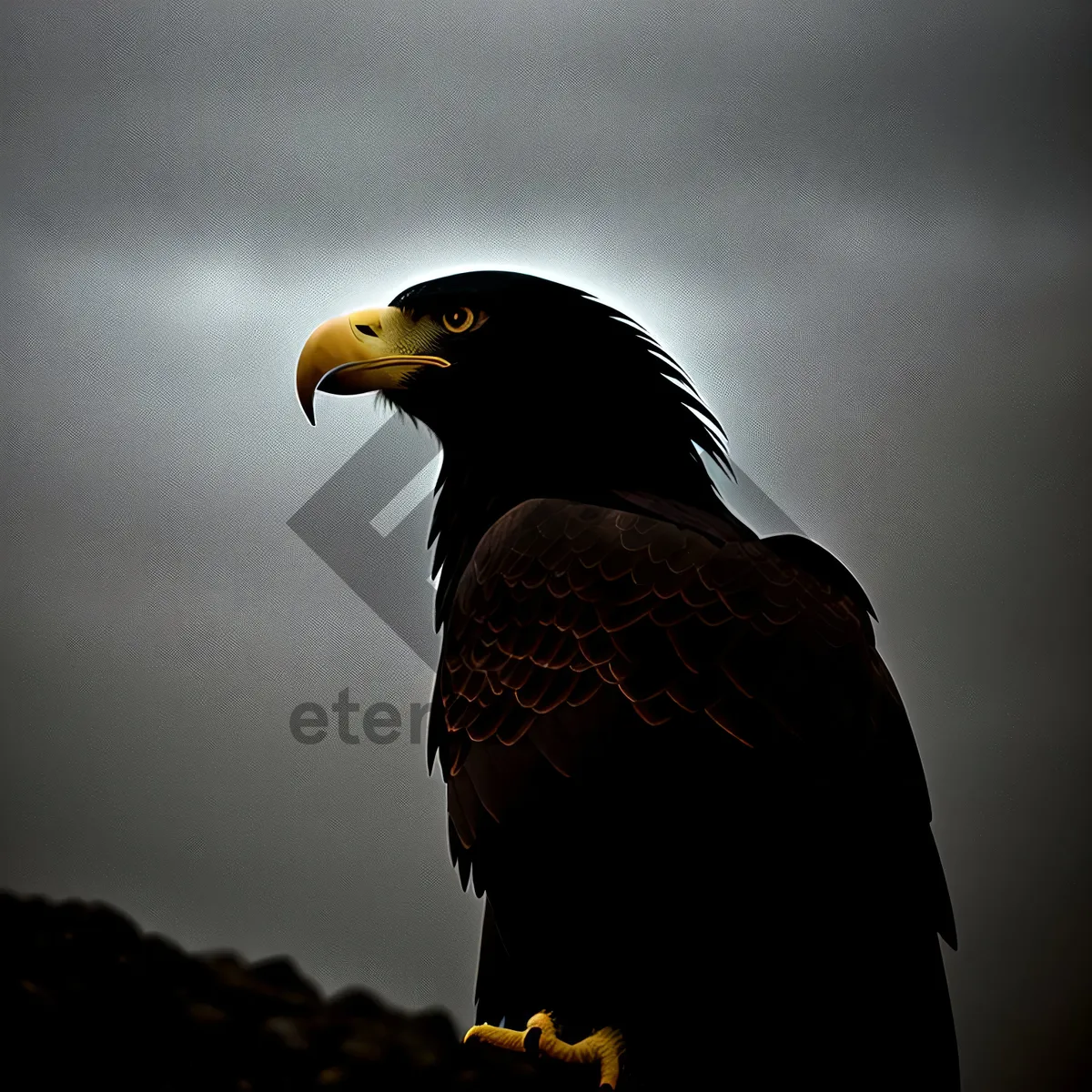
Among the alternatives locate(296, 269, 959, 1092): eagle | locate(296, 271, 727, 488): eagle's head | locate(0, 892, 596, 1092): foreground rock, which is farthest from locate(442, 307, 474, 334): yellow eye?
locate(0, 892, 596, 1092): foreground rock

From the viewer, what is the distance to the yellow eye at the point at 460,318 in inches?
65.3

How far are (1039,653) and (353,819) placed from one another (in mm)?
1496

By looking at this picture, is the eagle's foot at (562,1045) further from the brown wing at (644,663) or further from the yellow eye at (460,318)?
the yellow eye at (460,318)

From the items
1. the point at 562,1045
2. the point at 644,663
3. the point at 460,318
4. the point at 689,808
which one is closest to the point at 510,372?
the point at 460,318

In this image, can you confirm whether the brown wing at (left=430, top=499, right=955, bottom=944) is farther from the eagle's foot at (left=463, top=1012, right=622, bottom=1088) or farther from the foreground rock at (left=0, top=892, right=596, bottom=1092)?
the foreground rock at (left=0, top=892, right=596, bottom=1092)

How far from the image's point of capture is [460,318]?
1661 mm

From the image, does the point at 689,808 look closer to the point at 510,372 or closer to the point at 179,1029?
the point at 179,1029

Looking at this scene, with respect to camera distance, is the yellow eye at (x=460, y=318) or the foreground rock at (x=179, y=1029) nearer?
the foreground rock at (x=179, y=1029)

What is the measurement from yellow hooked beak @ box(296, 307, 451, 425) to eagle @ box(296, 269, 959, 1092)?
1.30 ft

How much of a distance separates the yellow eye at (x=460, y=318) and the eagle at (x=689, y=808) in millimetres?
407

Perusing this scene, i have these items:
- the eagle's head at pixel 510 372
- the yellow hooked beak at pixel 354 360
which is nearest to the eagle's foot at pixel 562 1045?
the eagle's head at pixel 510 372

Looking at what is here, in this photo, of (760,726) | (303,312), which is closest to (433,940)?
(760,726)

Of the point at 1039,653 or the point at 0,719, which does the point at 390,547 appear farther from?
the point at 1039,653

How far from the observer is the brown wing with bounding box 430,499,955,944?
1208 millimetres
